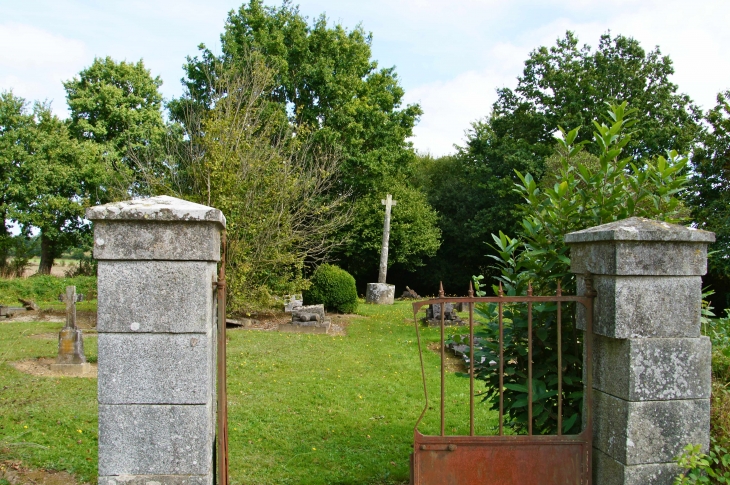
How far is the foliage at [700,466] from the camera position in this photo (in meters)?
2.84

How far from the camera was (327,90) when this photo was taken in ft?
65.8

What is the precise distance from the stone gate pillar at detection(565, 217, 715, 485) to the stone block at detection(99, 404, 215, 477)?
2.19 m

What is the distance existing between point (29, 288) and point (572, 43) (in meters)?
22.7

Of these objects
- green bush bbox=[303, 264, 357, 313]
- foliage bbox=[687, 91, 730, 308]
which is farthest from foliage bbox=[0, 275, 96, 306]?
foliage bbox=[687, 91, 730, 308]

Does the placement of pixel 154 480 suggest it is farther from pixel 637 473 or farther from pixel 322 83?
pixel 322 83

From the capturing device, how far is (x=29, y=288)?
18.1 metres

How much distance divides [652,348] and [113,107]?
2453 cm

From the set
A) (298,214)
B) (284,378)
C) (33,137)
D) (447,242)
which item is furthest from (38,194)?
(284,378)

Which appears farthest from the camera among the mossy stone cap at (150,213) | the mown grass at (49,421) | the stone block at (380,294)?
the stone block at (380,294)

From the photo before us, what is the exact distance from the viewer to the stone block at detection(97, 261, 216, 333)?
2.77 meters

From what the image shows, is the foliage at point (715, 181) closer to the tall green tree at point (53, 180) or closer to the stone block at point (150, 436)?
the stone block at point (150, 436)

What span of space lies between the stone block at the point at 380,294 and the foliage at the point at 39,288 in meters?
8.96

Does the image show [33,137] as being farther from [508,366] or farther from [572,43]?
[508,366]

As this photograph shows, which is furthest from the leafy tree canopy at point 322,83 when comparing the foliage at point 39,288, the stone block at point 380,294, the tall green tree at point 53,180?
the foliage at point 39,288
